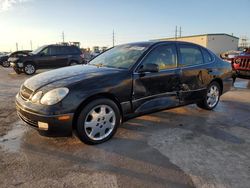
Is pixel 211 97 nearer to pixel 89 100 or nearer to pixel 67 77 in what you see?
pixel 89 100

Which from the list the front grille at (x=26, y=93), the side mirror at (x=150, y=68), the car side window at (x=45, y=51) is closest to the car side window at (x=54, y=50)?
the car side window at (x=45, y=51)

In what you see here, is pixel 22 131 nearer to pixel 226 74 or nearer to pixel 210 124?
pixel 210 124

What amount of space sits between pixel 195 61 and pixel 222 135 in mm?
1663

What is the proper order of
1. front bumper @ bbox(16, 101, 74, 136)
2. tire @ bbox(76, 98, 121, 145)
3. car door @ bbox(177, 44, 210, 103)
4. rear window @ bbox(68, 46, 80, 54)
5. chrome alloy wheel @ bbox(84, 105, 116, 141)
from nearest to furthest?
front bumper @ bbox(16, 101, 74, 136) < tire @ bbox(76, 98, 121, 145) < chrome alloy wheel @ bbox(84, 105, 116, 141) < car door @ bbox(177, 44, 210, 103) < rear window @ bbox(68, 46, 80, 54)

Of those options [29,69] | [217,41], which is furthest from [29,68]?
[217,41]

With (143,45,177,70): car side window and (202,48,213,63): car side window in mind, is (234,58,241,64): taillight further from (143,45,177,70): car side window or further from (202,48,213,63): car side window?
(143,45,177,70): car side window

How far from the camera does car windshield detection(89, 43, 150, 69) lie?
399 centimetres

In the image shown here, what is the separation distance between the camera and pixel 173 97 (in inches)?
174

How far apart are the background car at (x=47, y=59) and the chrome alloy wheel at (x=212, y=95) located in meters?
10.2

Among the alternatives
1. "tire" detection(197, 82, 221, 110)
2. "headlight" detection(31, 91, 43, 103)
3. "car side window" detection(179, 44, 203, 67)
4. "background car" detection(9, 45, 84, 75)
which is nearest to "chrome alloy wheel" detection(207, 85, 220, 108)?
"tire" detection(197, 82, 221, 110)

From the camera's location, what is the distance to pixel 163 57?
4.26 metres

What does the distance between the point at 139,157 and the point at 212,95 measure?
3036 mm

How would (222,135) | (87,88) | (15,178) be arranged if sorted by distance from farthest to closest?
(222,135) → (87,88) → (15,178)

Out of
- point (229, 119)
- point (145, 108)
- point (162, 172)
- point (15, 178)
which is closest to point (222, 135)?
point (229, 119)
